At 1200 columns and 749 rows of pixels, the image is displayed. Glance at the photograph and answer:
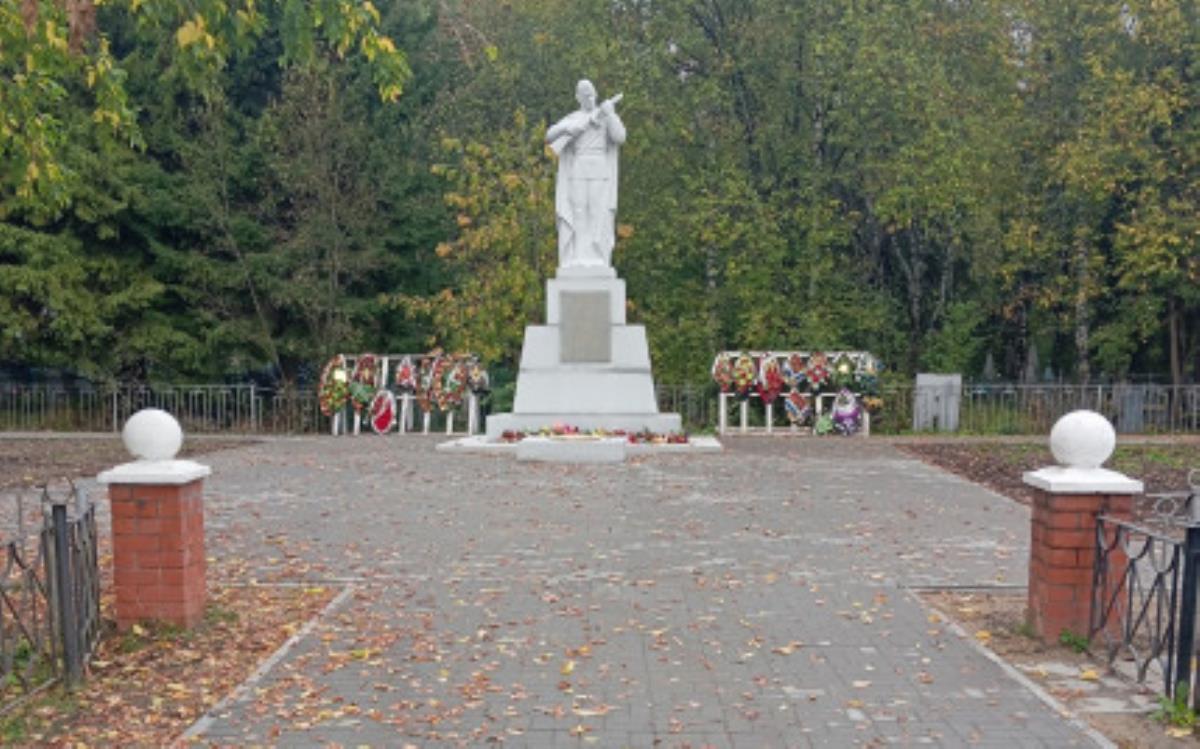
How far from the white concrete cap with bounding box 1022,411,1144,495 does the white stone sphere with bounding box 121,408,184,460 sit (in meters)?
4.47

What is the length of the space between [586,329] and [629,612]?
1041cm

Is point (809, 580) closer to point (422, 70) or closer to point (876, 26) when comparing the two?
point (876, 26)

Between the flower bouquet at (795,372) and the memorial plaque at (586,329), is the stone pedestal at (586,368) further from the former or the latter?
the flower bouquet at (795,372)

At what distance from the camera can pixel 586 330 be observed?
53.2ft

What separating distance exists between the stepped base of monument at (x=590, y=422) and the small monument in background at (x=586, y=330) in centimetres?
1

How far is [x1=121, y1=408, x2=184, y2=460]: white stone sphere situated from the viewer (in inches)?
212

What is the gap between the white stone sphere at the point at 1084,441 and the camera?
5.24 meters

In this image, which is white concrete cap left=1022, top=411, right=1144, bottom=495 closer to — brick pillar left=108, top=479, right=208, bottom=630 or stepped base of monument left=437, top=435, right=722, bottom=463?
brick pillar left=108, top=479, right=208, bottom=630

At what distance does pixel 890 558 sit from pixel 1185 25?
16266 millimetres

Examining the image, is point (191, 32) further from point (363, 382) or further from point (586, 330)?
point (363, 382)

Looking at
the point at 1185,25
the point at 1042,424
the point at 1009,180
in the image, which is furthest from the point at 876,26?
the point at 1042,424

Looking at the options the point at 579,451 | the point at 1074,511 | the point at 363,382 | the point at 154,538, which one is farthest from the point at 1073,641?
the point at 363,382

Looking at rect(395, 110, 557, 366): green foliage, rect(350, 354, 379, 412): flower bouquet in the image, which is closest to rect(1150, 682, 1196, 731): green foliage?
rect(350, 354, 379, 412): flower bouquet

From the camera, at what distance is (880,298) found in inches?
861
